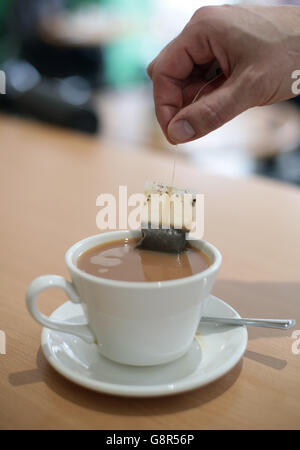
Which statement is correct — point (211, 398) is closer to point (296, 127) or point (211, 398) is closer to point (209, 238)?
point (209, 238)

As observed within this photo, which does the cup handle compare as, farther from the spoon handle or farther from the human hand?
the human hand

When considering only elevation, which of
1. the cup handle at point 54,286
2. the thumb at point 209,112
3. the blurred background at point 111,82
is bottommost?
Answer: the blurred background at point 111,82

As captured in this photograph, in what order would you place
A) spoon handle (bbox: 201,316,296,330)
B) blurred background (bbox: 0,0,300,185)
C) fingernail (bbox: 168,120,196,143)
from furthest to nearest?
blurred background (bbox: 0,0,300,185) < fingernail (bbox: 168,120,196,143) < spoon handle (bbox: 201,316,296,330)

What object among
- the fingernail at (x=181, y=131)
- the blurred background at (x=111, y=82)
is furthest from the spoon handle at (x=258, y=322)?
the blurred background at (x=111, y=82)

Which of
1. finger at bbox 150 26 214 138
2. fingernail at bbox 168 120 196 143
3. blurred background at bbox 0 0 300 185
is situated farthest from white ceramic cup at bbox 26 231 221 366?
blurred background at bbox 0 0 300 185

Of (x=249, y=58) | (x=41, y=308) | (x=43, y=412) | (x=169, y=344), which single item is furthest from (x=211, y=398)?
(x=249, y=58)

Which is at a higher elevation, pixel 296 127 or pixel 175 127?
pixel 175 127

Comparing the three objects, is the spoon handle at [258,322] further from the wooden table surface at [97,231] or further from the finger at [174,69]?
the finger at [174,69]
